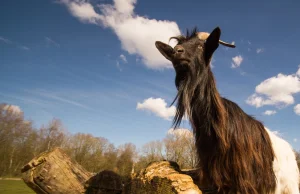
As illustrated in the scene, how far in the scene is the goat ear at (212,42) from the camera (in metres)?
3.53

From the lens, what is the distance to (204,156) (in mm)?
3893

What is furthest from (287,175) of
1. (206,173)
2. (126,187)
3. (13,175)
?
(13,175)

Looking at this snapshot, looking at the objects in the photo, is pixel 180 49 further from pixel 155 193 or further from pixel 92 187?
pixel 92 187

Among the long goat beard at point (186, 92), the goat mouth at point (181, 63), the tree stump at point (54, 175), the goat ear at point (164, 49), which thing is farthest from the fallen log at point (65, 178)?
the goat ear at point (164, 49)

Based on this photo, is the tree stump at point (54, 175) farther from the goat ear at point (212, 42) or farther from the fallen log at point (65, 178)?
the goat ear at point (212, 42)

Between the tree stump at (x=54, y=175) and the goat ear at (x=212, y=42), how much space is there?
3.62m

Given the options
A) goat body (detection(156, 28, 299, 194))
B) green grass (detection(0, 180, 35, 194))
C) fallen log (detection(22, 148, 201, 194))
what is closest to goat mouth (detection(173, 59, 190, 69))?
goat body (detection(156, 28, 299, 194))

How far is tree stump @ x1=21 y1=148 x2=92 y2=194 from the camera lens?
481cm

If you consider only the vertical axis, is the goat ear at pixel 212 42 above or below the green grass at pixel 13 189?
above

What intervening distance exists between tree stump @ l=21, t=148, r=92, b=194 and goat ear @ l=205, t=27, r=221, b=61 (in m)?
3.62

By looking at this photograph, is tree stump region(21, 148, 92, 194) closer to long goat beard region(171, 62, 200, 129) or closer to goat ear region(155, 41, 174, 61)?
long goat beard region(171, 62, 200, 129)

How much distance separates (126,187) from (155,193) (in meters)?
0.83

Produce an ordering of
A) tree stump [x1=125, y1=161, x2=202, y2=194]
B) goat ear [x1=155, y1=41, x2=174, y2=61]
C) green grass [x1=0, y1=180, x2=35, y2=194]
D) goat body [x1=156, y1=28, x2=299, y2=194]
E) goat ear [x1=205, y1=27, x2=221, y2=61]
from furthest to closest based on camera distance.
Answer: green grass [x1=0, y1=180, x2=35, y2=194] → goat ear [x1=155, y1=41, x2=174, y2=61] → goat body [x1=156, y1=28, x2=299, y2=194] → goat ear [x1=205, y1=27, x2=221, y2=61] → tree stump [x1=125, y1=161, x2=202, y2=194]

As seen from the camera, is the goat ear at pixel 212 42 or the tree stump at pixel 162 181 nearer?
the tree stump at pixel 162 181
